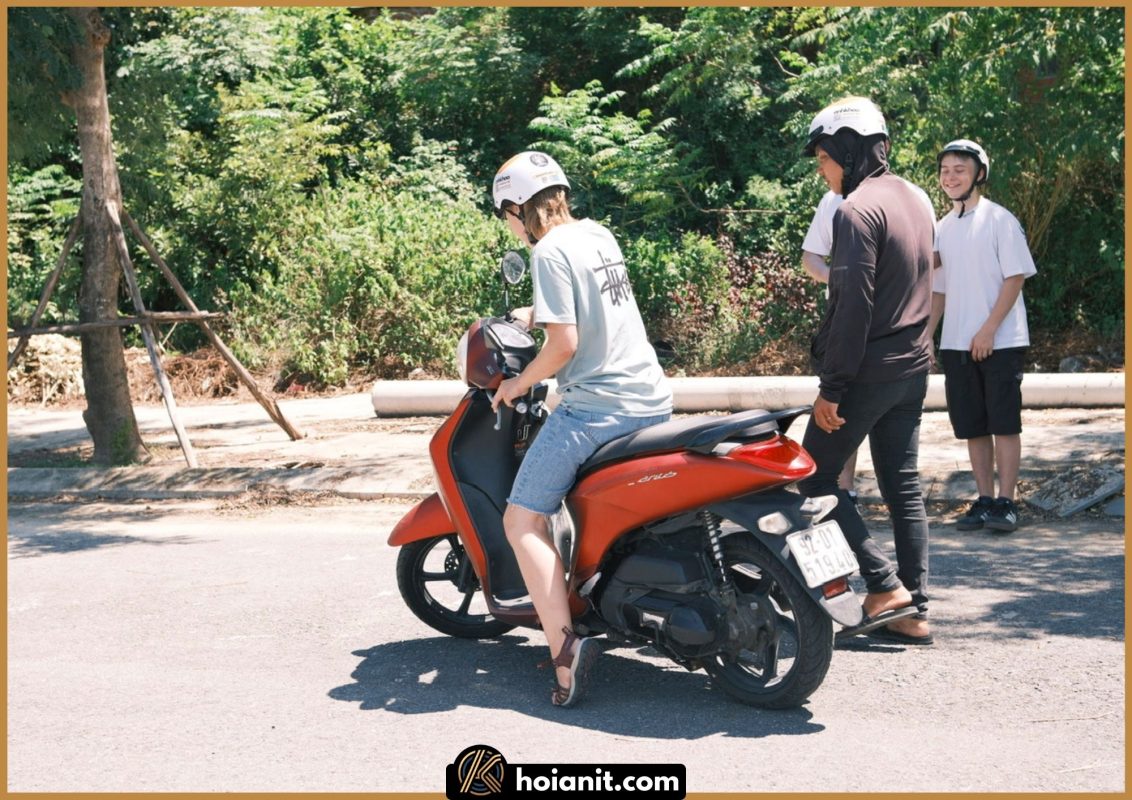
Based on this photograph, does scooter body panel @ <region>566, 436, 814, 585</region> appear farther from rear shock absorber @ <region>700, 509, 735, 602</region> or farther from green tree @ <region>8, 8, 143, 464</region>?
green tree @ <region>8, 8, 143, 464</region>

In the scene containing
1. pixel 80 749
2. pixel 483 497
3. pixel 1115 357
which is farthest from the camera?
pixel 1115 357

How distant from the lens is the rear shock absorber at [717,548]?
4641mm

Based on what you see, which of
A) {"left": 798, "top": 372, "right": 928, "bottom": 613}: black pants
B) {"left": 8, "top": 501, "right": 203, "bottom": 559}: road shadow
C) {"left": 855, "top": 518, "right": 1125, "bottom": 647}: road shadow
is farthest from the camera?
{"left": 8, "top": 501, "right": 203, "bottom": 559}: road shadow

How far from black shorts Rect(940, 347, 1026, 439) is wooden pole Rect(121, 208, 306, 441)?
588 cm

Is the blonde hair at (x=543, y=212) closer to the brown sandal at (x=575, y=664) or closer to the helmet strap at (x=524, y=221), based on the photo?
the helmet strap at (x=524, y=221)

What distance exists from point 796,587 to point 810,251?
292cm

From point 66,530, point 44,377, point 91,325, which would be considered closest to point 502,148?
point 44,377

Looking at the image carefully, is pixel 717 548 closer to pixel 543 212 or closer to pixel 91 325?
pixel 543 212

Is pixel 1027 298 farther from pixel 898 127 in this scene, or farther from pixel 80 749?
pixel 80 749

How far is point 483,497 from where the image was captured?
17.1 ft

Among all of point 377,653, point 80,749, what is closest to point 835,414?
point 377,653

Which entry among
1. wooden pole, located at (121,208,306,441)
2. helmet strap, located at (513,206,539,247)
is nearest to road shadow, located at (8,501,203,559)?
wooden pole, located at (121,208,306,441)

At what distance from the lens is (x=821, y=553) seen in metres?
4.50

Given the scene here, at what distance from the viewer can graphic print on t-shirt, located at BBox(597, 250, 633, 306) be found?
15.5ft
